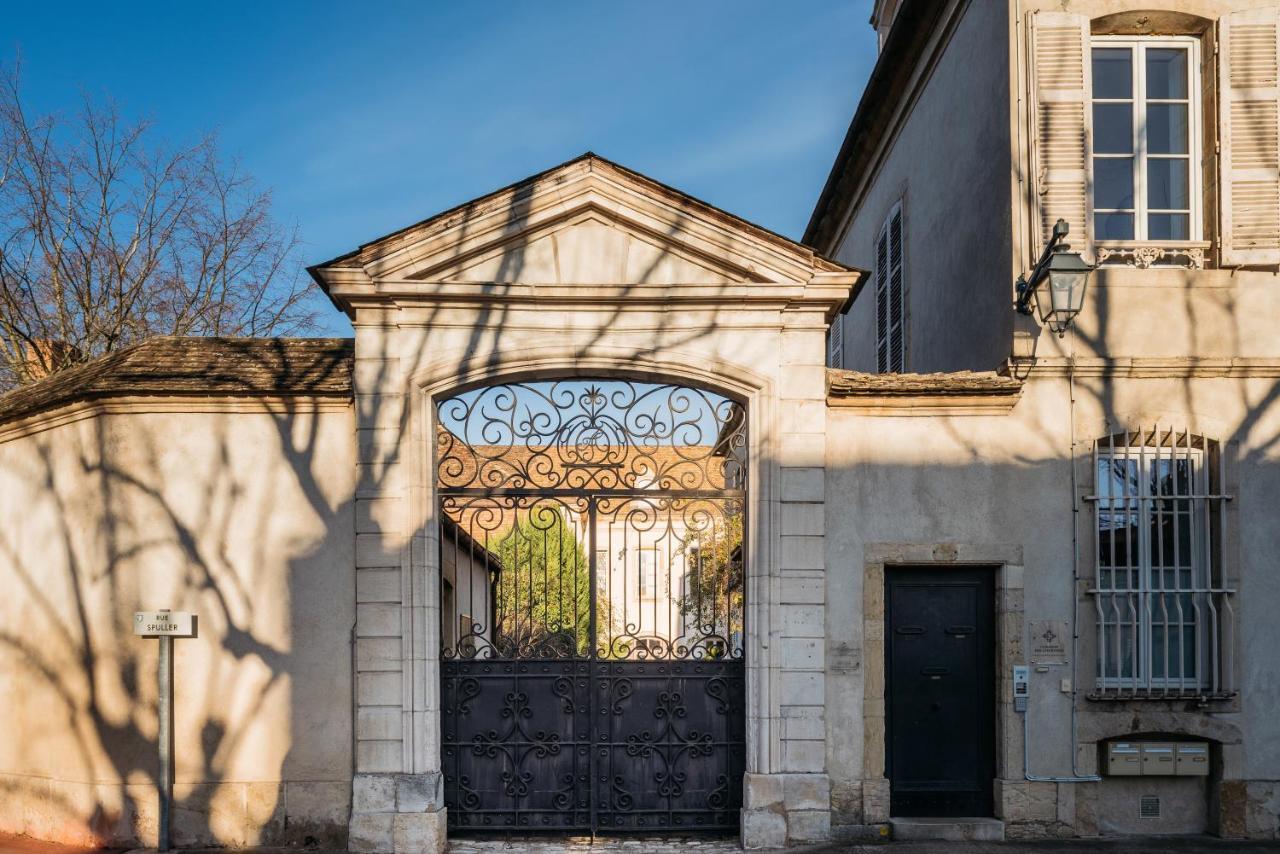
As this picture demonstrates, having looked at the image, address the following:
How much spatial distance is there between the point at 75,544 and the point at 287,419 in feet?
6.29

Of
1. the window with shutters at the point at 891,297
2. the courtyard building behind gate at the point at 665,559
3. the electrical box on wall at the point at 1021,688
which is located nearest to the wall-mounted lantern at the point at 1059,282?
the courtyard building behind gate at the point at 665,559

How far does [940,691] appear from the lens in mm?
8406

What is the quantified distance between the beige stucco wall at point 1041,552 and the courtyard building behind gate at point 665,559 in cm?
2

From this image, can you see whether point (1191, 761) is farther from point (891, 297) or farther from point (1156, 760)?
point (891, 297)

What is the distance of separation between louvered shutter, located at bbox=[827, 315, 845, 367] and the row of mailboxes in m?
9.80

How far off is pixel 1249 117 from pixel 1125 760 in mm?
5188

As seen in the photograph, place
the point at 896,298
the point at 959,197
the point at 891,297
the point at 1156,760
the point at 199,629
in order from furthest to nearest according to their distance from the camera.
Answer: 1. the point at 891,297
2. the point at 896,298
3. the point at 959,197
4. the point at 199,629
5. the point at 1156,760

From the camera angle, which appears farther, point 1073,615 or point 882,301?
point 882,301

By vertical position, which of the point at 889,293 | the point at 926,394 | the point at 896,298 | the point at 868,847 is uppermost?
the point at 889,293

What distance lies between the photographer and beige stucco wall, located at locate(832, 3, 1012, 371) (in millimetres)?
9195

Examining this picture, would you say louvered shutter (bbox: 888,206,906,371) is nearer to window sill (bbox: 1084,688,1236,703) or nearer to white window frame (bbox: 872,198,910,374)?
white window frame (bbox: 872,198,910,374)

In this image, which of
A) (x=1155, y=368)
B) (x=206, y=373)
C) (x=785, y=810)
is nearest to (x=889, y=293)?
(x=1155, y=368)

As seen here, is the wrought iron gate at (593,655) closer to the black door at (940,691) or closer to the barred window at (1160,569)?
the black door at (940,691)

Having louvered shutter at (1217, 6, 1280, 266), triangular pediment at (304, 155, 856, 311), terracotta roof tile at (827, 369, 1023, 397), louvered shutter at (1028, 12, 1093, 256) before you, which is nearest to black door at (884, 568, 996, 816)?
terracotta roof tile at (827, 369, 1023, 397)
